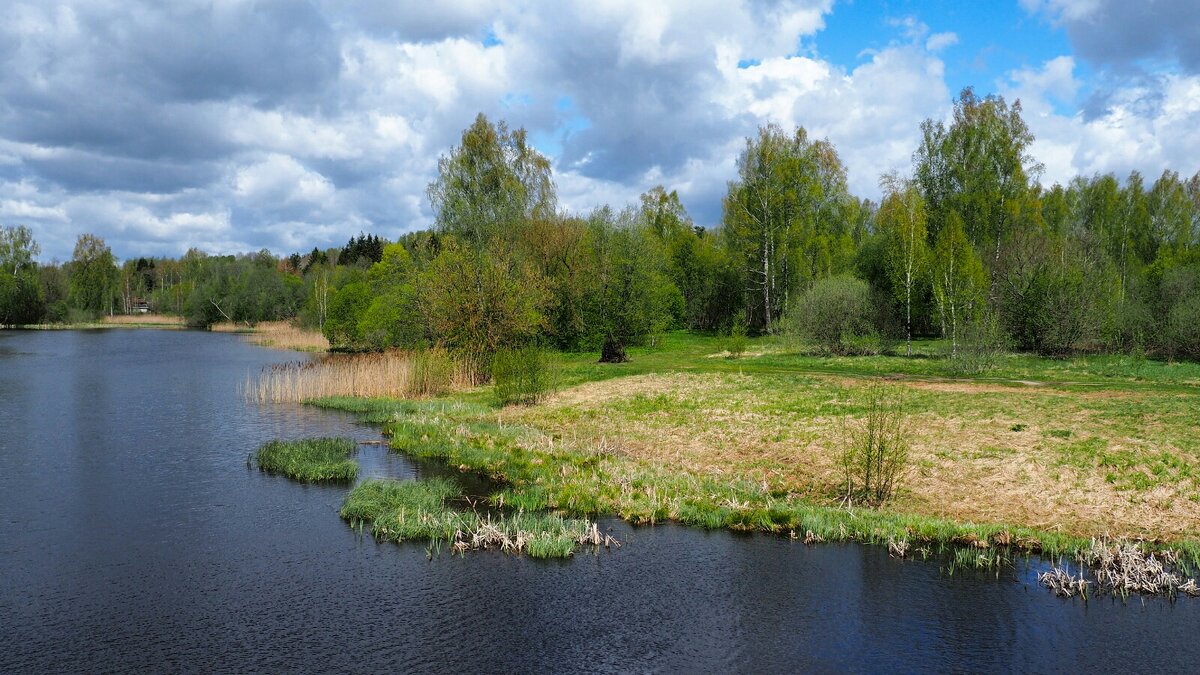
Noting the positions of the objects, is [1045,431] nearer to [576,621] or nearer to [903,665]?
[903,665]

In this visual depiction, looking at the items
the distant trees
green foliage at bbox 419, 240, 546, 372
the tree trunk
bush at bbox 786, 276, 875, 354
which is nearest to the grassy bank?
green foliage at bbox 419, 240, 546, 372

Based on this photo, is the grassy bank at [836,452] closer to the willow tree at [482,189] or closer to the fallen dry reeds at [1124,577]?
the fallen dry reeds at [1124,577]

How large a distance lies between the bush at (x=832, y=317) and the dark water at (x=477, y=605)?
33913mm

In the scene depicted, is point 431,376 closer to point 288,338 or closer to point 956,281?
point 956,281

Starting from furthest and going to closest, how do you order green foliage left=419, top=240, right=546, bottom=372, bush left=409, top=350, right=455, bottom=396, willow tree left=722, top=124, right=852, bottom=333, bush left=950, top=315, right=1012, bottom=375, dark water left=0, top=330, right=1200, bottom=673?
willow tree left=722, top=124, right=852, bottom=333 → green foliage left=419, top=240, right=546, bottom=372 → bush left=409, top=350, right=455, bottom=396 → bush left=950, top=315, right=1012, bottom=375 → dark water left=0, top=330, right=1200, bottom=673

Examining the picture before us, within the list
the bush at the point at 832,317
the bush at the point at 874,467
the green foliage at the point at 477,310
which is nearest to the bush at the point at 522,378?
the green foliage at the point at 477,310

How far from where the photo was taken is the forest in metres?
41.8

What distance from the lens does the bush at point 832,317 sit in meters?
47.2

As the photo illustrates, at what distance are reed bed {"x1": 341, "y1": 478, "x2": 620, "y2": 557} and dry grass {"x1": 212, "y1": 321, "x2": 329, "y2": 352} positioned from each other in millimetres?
56403

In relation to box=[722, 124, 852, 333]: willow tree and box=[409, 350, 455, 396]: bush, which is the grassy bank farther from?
box=[722, 124, 852, 333]: willow tree

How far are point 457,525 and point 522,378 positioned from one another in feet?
52.4

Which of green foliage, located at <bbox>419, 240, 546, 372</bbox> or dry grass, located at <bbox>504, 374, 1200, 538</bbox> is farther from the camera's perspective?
green foliage, located at <bbox>419, 240, 546, 372</bbox>

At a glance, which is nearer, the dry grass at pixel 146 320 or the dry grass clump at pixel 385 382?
the dry grass clump at pixel 385 382

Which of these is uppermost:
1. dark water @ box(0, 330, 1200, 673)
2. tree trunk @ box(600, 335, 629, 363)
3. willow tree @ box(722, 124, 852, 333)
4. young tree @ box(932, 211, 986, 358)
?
willow tree @ box(722, 124, 852, 333)
